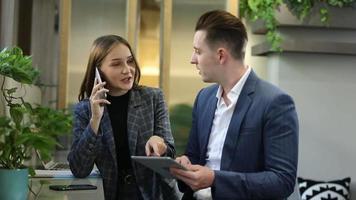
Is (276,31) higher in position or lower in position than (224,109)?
higher

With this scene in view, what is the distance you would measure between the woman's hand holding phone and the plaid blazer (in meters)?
0.03

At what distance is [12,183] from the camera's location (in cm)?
113

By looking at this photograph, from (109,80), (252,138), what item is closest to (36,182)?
(109,80)

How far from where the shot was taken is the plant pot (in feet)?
3.68

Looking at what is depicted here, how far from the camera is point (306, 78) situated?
10.3 feet

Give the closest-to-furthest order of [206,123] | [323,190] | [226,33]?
[226,33]
[206,123]
[323,190]

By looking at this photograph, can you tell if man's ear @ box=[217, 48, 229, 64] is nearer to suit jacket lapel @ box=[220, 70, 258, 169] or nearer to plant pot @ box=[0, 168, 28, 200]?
suit jacket lapel @ box=[220, 70, 258, 169]

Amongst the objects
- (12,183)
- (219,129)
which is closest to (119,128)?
(219,129)

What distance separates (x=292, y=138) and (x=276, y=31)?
5.56 ft

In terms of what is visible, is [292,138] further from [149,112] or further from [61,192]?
[61,192]

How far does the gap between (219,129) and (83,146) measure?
495 millimetres

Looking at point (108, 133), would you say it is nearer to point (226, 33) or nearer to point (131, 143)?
point (131, 143)

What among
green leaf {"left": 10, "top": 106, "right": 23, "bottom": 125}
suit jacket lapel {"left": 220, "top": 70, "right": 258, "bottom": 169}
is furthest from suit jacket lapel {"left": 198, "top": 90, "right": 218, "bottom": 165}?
green leaf {"left": 10, "top": 106, "right": 23, "bottom": 125}

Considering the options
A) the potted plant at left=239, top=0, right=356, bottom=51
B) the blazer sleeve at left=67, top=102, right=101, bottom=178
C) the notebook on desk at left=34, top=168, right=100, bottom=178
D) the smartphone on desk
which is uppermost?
the potted plant at left=239, top=0, right=356, bottom=51
